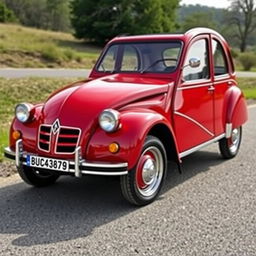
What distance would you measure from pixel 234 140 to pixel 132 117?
3242 millimetres

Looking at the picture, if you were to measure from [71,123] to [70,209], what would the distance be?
0.92 meters

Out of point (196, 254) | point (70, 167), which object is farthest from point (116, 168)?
point (196, 254)

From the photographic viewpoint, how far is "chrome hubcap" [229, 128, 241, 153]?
7.55m

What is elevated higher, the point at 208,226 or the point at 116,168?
the point at 116,168

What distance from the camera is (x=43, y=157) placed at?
16.4 ft

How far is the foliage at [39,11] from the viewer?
273 ft

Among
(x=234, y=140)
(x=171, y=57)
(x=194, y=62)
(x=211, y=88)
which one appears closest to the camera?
(x=194, y=62)

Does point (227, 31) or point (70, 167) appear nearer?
point (70, 167)

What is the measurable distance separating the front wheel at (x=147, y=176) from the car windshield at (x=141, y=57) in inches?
49.9

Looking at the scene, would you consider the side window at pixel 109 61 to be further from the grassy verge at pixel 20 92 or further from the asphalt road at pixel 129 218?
the grassy verge at pixel 20 92

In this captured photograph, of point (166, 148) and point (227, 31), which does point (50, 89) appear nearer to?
point (166, 148)

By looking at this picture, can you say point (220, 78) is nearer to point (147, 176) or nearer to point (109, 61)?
point (109, 61)

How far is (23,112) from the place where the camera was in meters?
5.37

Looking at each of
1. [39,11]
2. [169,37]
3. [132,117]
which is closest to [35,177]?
[132,117]
